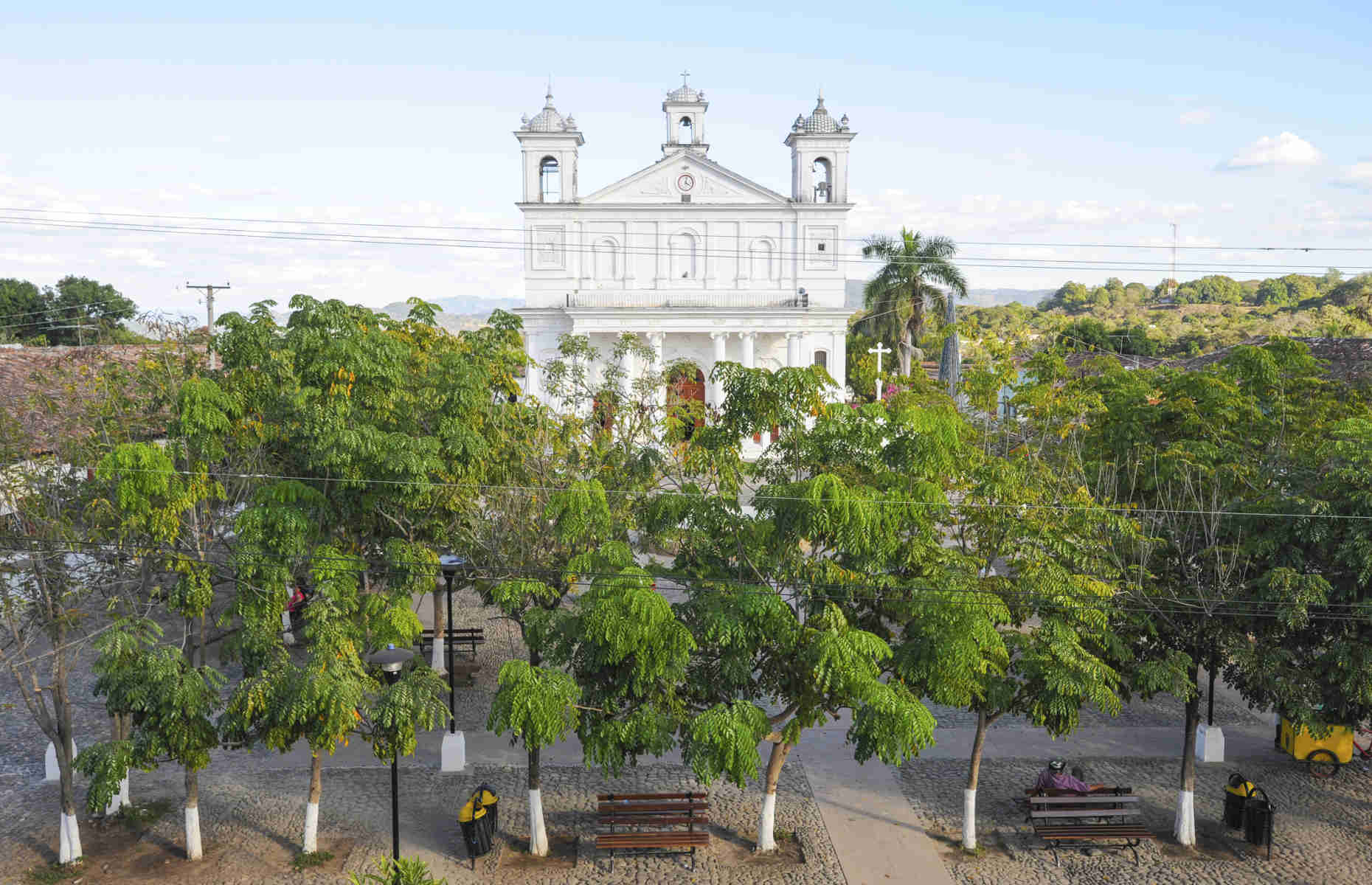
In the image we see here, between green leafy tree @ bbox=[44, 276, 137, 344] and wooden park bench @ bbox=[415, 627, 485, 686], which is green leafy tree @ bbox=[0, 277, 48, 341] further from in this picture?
wooden park bench @ bbox=[415, 627, 485, 686]

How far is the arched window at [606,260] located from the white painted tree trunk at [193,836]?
111 ft

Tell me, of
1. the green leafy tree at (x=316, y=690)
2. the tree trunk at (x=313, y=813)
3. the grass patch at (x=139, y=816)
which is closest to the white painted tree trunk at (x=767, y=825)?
the green leafy tree at (x=316, y=690)

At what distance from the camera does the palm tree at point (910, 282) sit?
42406mm

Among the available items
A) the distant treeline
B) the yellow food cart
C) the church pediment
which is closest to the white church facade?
the church pediment

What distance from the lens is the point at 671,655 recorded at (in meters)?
11.0

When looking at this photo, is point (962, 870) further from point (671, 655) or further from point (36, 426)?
point (36, 426)

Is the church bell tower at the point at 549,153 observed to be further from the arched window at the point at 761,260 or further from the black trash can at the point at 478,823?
the black trash can at the point at 478,823

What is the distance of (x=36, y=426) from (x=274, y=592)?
8727mm

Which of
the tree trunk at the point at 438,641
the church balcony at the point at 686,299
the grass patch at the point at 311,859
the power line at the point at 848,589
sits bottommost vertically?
the grass patch at the point at 311,859

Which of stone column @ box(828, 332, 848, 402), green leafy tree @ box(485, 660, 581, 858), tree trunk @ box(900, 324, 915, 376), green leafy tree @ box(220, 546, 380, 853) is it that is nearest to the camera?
green leafy tree @ box(485, 660, 581, 858)

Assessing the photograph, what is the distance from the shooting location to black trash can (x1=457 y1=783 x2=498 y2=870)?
12281mm

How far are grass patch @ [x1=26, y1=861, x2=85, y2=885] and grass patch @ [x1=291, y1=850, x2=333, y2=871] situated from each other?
234 centimetres

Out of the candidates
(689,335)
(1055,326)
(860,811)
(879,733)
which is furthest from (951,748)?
(689,335)

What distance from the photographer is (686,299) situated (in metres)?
43.4
